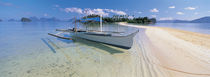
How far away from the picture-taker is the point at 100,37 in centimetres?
645

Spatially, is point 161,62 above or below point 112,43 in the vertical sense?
below

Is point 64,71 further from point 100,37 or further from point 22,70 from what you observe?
point 100,37

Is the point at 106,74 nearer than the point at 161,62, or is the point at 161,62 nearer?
the point at 106,74

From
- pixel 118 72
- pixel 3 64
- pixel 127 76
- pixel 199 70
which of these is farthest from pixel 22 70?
pixel 199 70

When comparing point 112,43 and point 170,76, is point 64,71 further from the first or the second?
point 170,76

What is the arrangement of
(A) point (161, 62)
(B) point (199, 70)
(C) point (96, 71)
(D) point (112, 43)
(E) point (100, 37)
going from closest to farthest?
(B) point (199, 70) → (C) point (96, 71) → (A) point (161, 62) → (D) point (112, 43) → (E) point (100, 37)

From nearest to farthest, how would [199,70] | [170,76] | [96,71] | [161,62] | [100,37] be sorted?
[170,76]
[199,70]
[96,71]
[161,62]
[100,37]

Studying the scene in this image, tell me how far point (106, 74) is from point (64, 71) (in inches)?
66.7

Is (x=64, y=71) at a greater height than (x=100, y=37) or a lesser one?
lesser

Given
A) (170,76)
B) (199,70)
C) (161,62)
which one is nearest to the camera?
(170,76)

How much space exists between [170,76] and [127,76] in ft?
Result: 4.62

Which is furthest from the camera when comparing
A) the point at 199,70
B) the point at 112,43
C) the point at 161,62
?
the point at 112,43

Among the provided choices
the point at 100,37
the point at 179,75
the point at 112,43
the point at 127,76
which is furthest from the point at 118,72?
the point at 100,37

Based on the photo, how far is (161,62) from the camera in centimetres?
367
